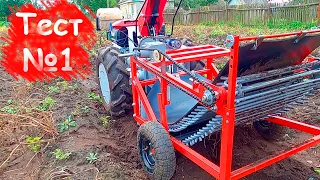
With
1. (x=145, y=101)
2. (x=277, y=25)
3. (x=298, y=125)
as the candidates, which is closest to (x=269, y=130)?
(x=298, y=125)

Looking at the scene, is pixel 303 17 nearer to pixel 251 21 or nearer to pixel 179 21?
pixel 251 21

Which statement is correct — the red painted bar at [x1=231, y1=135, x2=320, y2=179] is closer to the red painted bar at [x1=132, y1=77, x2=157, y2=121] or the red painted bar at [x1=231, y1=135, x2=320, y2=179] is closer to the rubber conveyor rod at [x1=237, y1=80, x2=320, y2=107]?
the rubber conveyor rod at [x1=237, y1=80, x2=320, y2=107]

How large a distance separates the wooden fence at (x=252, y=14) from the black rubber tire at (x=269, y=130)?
9.55 meters

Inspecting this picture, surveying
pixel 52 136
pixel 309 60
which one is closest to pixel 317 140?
pixel 309 60

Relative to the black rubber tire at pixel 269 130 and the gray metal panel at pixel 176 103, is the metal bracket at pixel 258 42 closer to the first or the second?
the gray metal panel at pixel 176 103

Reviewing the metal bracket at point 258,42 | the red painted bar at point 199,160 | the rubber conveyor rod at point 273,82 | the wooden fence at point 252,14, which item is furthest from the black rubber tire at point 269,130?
the wooden fence at point 252,14

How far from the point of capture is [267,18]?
1505 centimetres

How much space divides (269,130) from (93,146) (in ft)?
7.02

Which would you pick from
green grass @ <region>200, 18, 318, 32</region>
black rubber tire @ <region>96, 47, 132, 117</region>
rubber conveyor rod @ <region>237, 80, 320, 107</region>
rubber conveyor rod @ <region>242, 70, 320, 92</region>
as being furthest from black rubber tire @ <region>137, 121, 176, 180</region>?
green grass @ <region>200, 18, 318, 32</region>

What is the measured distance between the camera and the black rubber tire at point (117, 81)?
4551 millimetres

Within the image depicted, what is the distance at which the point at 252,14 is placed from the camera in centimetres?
1597

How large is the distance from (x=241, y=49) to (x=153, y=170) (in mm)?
1451

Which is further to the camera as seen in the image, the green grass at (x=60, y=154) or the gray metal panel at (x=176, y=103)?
the gray metal panel at (x=176, y=103)

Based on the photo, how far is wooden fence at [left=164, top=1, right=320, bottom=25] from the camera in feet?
43.3
